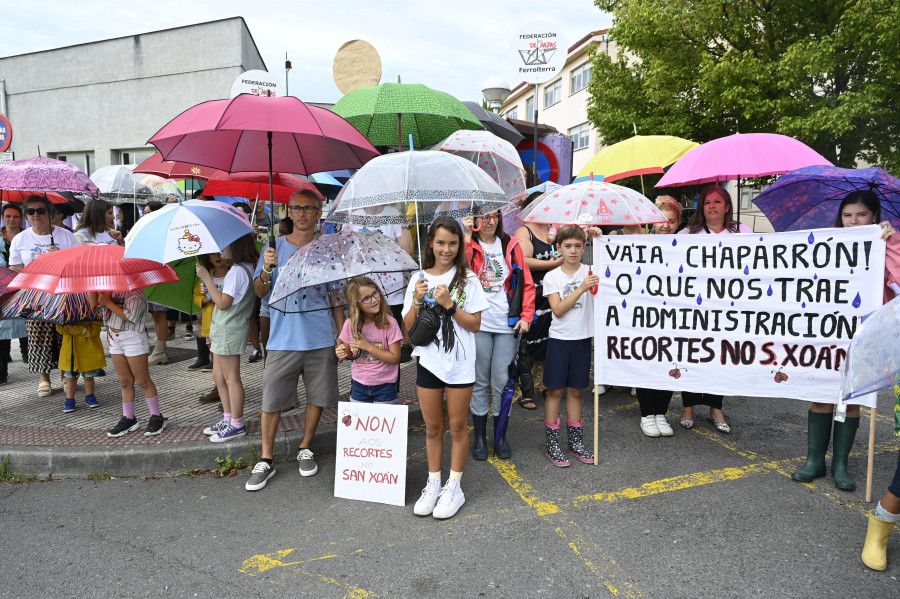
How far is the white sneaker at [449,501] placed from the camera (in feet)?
10.8

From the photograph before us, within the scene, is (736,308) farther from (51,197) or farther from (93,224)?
(51,197)

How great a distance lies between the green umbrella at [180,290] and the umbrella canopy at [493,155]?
2511 mm

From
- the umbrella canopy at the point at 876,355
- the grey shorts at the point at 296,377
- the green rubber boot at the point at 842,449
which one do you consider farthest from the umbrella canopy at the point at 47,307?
the green rubber boot at the point at 842,449

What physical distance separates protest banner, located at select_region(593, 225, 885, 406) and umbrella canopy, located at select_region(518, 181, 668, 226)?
0.18m

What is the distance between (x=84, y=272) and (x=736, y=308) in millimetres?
4626

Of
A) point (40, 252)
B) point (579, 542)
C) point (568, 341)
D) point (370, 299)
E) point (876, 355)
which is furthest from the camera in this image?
point (40, 252)

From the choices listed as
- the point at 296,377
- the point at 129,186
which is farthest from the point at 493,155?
the point at 129,186

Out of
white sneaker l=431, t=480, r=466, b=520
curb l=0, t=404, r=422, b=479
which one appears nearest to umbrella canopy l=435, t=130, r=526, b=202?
white sneaker l=431, t=480, r=466, b=520

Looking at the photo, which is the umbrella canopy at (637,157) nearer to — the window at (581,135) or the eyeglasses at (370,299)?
the eyeglasses at (370,299)

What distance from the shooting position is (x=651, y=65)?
14750 mm

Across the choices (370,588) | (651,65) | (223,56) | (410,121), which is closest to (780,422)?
(370,588)

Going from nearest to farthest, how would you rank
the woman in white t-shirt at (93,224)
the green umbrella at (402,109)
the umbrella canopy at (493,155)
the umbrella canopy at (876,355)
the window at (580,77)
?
the umbrella canopy at (876,355) → the green umbrella at (402,109) → the umbrella canopy at (493,155) → the woman in white t-shirt at (93,224) → the window at (580,77)

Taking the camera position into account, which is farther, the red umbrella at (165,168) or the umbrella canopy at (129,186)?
the umbrella canopy at (129,186)

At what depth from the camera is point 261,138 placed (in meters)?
4.64
